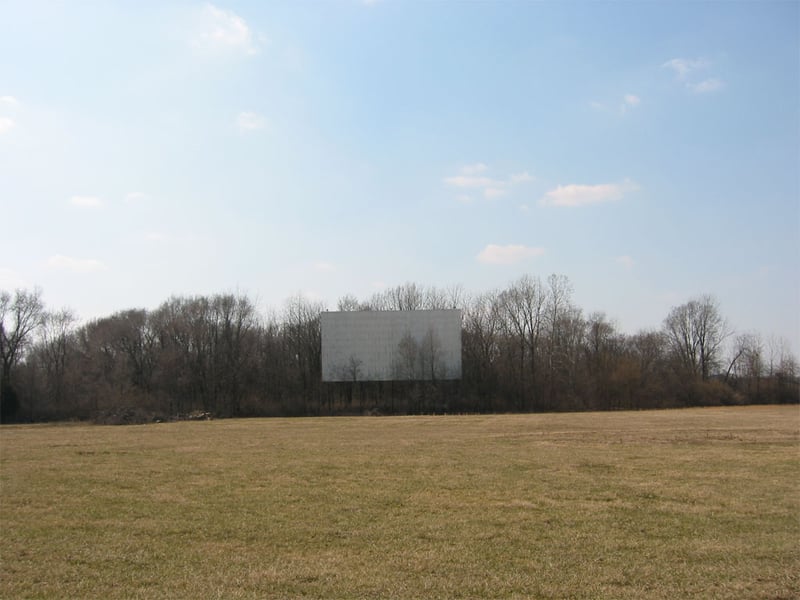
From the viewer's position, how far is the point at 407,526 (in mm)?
11039

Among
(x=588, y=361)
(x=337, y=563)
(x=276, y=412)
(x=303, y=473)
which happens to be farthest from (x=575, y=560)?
(x=588, y=361)

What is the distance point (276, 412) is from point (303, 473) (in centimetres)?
5267

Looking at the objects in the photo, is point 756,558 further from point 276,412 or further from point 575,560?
point 276,412

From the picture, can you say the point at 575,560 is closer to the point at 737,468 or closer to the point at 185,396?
the point at 737,468

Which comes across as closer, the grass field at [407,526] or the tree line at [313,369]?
the grass field at [407,526]

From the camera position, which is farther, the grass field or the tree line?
the tree line

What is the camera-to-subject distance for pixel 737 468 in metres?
17.6

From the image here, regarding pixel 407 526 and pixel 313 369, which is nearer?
pixel 407 526

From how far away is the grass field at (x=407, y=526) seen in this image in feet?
26.0

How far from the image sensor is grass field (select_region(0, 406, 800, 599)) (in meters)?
7.94

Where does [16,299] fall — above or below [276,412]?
above

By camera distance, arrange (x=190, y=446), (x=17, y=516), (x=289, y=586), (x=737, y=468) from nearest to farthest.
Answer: (x=289, y=586) → (x=17, y=516) → (x=737, y=468) → (x=190, y=446)

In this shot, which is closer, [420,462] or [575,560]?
[575,560]

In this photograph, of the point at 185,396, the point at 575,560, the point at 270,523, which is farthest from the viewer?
the point at 185,396
